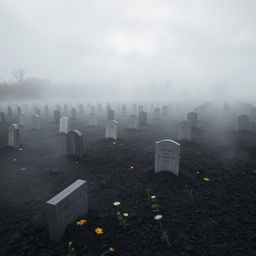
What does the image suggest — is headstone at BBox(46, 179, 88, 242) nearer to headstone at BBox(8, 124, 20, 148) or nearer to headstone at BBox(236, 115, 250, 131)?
headstone at BBox(8, 124, 20, 148)

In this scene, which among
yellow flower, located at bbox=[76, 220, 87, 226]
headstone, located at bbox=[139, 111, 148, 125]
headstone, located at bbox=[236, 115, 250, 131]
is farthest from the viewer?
headstone, located at bbox=[139, 111, 148, 125]

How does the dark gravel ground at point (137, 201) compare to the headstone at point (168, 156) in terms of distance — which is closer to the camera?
the dark gravel ground at point (137, 201)

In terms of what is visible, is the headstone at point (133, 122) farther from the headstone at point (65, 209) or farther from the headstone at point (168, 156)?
the headstone at point (65, 209)

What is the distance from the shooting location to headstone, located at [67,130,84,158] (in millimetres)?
6902

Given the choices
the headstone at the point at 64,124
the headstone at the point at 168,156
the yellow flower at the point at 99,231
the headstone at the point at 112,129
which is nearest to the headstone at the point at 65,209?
the yellow flower at the point at 99,231

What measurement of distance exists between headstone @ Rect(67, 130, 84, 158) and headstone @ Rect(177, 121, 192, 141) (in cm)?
468

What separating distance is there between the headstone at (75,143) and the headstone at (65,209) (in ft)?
12.0

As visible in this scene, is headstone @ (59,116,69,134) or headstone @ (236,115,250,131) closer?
headstone @ (236,115,250,131)

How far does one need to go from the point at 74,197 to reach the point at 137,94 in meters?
77.2

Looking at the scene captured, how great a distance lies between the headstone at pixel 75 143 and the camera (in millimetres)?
6902

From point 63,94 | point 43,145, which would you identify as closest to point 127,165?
point 43,145

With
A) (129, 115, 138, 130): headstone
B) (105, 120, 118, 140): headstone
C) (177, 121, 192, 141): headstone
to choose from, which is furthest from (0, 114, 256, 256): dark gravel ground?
(129, 115, 138, 130): headstone

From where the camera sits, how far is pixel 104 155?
7223 mm

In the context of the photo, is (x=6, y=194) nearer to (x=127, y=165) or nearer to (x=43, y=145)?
(x=127, y=165)
